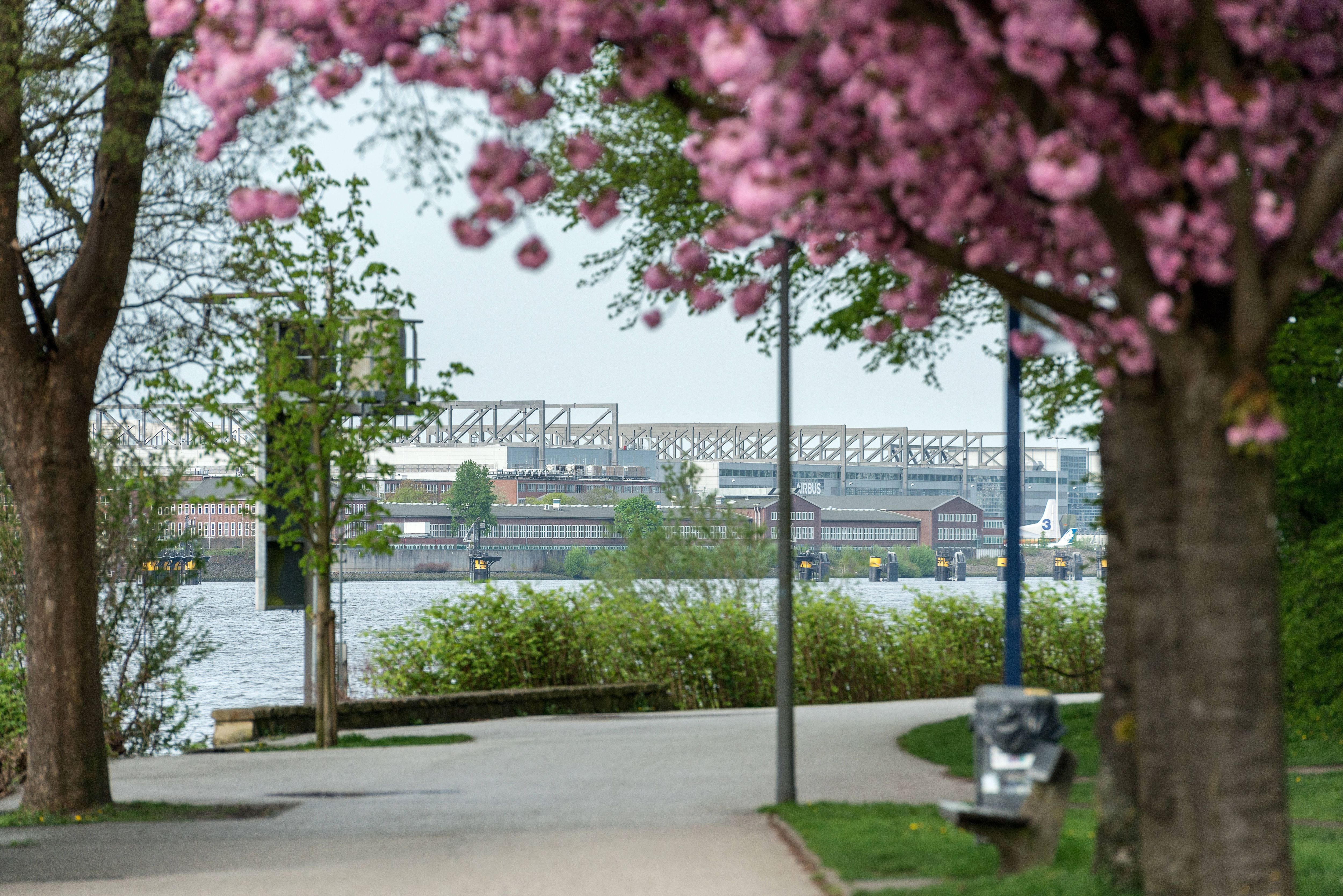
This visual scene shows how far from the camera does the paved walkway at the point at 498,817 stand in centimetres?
899

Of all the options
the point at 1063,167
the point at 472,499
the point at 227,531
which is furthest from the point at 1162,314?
the point at 472,499

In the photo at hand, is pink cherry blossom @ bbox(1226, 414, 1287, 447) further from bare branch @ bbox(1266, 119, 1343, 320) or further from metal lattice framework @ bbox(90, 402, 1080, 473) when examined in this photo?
metal lattice framework @ bbox(90, 402, 1080, 473)

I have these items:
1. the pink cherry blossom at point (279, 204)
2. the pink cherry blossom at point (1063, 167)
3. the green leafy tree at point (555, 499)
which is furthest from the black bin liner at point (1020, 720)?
the green leafy tree at point (555, 499)

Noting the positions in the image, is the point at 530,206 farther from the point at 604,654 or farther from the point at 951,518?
the point at 951,518

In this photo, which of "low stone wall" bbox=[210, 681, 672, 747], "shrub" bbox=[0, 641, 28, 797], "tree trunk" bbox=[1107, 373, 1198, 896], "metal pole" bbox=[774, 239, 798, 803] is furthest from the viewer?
"low stone wall" bbox=[210, 681, 672, 747]

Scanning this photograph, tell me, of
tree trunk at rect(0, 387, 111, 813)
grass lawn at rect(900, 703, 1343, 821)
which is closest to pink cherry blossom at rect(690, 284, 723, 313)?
grass lawn at rect(900, 703, 1343, 821)

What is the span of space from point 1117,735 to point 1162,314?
2376mm

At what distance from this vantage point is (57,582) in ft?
41.3

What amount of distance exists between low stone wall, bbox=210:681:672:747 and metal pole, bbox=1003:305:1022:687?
10912 millimetres

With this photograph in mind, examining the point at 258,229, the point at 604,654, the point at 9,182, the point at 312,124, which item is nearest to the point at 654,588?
the point at 604,654

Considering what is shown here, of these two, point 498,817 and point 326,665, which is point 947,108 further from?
point 326,665

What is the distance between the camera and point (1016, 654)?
10414 millimetres

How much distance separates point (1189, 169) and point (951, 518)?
117 meters

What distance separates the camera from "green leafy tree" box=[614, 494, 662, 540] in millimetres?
33375
